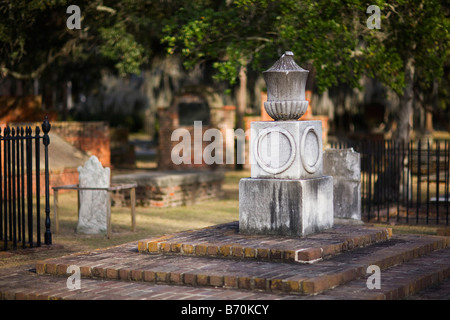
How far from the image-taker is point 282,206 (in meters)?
9.09

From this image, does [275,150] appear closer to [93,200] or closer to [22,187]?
[22,187]

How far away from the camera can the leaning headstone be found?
12.3 m

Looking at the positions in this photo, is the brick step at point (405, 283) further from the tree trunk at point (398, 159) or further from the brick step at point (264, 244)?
the tree trunk at point (398, 159)

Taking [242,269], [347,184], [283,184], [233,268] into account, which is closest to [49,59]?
[347,184]

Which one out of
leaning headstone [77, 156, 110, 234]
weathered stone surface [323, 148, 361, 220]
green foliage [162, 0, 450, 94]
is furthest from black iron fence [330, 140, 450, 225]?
leaning headstone [77, 156, 110, 234]

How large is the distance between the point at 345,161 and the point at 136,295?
229 inches

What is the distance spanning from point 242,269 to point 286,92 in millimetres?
2657

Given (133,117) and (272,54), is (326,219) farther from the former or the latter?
(133,117)

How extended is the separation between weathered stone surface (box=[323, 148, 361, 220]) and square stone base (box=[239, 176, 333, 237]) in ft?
8.08

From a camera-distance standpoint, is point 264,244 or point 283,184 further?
point 283,184

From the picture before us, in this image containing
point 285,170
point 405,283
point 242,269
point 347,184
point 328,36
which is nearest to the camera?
point 405,283

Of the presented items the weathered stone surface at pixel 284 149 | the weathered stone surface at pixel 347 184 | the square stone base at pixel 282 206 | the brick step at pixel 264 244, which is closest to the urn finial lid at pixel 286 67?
the weathered stone surface at pixel 284 149
